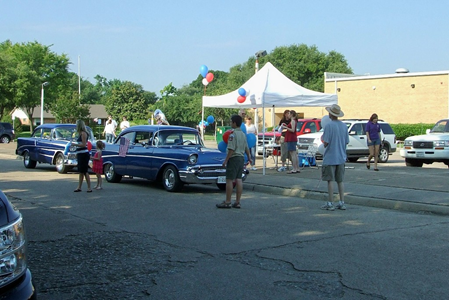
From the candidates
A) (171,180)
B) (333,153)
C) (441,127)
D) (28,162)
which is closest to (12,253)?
(333,153)

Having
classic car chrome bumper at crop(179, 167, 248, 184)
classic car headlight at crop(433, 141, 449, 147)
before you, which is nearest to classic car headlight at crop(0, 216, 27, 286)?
classic car chrome bumper at crop(179, 167, 248, 184)

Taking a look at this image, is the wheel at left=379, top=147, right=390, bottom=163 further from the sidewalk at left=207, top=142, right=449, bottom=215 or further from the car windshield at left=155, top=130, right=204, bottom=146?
the car windshield at left=155, top=130, right=204, bottom=146

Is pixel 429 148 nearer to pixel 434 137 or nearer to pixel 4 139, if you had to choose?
pixel 434 137

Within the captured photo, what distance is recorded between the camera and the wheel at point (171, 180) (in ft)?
42.2

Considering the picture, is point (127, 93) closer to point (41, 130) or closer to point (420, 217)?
point (41, 130)

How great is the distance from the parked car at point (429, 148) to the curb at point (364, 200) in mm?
7861

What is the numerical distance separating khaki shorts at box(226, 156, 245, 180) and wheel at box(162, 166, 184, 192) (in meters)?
2.60

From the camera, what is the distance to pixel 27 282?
333 centimetres

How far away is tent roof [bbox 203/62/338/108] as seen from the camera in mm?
16500

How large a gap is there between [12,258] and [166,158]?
32.5 ft

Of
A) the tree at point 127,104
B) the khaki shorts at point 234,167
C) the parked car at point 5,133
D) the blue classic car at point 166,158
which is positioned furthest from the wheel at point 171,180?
the tree at point 127,104

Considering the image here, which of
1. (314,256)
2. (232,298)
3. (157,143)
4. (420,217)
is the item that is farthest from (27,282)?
(157,143)

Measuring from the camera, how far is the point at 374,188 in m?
12.9

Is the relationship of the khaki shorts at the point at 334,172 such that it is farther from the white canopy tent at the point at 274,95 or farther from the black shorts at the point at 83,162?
the white canopy tent at the point at 274,95
